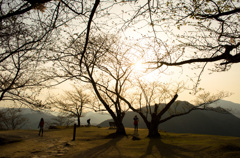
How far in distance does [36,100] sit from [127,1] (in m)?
10.4

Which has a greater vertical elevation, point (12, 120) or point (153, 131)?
point (153, 131)

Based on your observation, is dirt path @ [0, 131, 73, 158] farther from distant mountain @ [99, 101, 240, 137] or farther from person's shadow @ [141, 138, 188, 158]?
distant mountain @ [99, 101, 240, 137]

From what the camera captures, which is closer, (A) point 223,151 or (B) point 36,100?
(A) point 223,151

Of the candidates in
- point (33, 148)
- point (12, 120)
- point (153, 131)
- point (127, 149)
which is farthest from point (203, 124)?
point (33, 148)

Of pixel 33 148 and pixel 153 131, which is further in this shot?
pixel 153 131

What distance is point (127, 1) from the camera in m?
4.38

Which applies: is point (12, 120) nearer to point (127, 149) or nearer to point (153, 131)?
point (153, 131)

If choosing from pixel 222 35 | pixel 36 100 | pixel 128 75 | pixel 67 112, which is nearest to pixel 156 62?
pixel 222 35

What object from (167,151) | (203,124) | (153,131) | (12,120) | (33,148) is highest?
(153,131)

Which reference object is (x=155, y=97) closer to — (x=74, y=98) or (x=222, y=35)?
(x=222, y=35)

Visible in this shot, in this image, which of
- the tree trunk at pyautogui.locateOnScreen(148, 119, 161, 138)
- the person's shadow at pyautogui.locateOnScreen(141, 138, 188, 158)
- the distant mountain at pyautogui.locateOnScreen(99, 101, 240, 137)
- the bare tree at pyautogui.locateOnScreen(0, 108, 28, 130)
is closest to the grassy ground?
the person's shadow at pyautogui.locateOnScreen(141, 138, 188, 158)

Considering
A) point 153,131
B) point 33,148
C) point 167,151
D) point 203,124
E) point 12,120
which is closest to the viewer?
point 167,151

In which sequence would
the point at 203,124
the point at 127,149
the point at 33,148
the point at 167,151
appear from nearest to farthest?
the point at 167,151 < the point at 127,149 < the point at 33,148 < the point at 203,124

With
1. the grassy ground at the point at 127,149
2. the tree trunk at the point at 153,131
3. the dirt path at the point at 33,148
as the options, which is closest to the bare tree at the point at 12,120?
the dirt path at the point at 33,148
